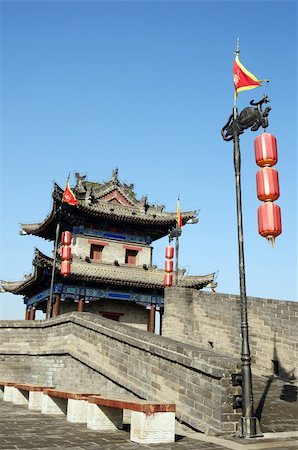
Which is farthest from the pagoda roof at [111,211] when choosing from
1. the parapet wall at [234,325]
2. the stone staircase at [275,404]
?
the stone staircase at [275,404]

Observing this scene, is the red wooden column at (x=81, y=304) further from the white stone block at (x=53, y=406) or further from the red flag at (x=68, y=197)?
the white stone block at (x=53, y=406)

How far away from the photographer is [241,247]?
24.8ft

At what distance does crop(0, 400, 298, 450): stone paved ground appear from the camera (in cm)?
563

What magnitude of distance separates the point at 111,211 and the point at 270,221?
18.6 m

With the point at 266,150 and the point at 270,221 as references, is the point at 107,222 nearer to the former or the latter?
the point at 266,150

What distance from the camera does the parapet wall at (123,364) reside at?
6.86 meters

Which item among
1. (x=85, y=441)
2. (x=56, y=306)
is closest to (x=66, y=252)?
(x=56, y=306)

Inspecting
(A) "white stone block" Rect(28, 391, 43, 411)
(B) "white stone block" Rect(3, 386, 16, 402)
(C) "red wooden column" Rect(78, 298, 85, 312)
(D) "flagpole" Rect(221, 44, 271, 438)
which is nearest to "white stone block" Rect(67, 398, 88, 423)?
(A) "white stone block" Rect(28, 391, 43, 411)

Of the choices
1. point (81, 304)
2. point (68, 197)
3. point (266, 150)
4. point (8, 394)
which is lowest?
point (8, 394)

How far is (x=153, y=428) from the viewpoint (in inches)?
235

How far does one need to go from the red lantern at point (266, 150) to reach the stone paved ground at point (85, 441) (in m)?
4.40

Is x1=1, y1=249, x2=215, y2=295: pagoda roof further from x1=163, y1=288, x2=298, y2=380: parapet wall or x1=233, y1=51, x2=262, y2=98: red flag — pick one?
x1=233, y1=51, x2=262, y2=98: red flag

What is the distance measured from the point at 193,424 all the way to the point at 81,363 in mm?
5841

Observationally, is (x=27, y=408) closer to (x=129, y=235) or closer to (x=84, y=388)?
(x=84, y=388)
